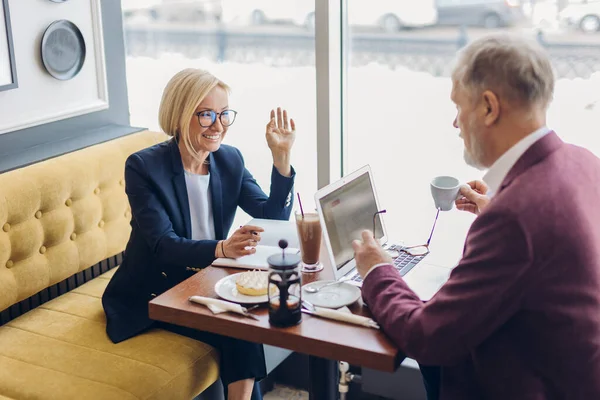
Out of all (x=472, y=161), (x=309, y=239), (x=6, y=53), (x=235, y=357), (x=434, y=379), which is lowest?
(x=235, y=357)

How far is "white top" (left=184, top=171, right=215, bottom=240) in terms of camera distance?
2.46m

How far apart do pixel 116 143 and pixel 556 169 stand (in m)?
1.81

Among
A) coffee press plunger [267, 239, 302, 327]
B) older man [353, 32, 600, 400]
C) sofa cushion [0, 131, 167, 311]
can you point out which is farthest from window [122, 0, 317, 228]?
older man [353, 32, 600, 400]

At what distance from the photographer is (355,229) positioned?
7.04ft

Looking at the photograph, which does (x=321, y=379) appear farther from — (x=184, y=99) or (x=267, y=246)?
(x=184, y=99)

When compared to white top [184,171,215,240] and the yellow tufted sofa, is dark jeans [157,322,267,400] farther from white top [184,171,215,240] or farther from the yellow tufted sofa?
white top [184,171,215,240]

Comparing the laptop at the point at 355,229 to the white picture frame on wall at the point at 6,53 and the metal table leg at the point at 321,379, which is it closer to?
the metal table leg at the point at 321,379

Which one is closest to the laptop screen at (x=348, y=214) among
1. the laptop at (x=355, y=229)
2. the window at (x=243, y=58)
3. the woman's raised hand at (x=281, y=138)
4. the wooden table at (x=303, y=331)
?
the laptop at (x=355, y=229)

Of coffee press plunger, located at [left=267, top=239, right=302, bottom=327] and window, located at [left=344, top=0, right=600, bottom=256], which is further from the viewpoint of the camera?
window, located at [left=344, top=0, right=600, bottom=256]

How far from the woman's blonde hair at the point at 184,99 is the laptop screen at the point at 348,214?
1.87 feet

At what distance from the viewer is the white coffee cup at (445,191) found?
7.09 feet

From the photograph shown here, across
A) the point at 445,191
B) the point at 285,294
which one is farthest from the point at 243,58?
the point at 285,294

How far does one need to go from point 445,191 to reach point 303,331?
643 mm

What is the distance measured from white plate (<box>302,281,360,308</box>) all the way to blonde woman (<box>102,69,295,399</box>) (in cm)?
38
